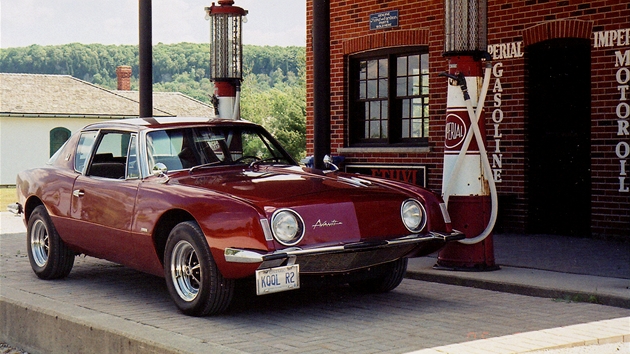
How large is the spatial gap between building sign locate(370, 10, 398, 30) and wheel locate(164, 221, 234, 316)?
833 centimetres

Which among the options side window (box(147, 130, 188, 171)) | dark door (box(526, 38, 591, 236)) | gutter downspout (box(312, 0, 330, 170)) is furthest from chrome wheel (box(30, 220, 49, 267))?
dark door (box(526, 38, 591, 236))

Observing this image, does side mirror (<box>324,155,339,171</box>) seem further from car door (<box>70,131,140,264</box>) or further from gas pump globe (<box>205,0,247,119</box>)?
gas pump globe (<box>205,0,247,119</box>)

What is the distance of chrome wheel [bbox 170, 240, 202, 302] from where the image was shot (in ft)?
21.8

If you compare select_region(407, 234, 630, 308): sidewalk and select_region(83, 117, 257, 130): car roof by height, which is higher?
select_region(83, 117, 257, 130): car roof

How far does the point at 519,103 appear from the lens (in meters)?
12.3

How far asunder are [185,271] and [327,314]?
43.6 inches

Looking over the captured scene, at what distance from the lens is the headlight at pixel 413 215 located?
678 centimetres

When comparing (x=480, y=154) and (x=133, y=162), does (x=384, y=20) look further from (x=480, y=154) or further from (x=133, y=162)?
(x=133, y=162)

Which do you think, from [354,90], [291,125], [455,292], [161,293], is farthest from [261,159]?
[291,125]

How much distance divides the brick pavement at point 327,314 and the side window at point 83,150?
1.12 meters

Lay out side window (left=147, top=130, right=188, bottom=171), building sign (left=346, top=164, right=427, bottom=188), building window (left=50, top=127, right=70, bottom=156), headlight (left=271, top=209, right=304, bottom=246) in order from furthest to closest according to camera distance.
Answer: building window (left=50, top=127, right=70, bottom=156) → building sign (left=346, top=164, right=427, bottom=188) → side window (left=147, top=130, right=188, bottom=171) → headlight (left=271, top=209, right=304, bottom=246)

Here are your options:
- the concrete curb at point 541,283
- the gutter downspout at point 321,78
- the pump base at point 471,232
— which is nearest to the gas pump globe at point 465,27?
the pump base at point 471,232

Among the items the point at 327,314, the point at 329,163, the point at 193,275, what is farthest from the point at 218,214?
the point at 329,163

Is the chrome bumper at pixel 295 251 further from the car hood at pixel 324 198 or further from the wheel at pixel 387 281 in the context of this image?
the wheel at pixel 387 281
